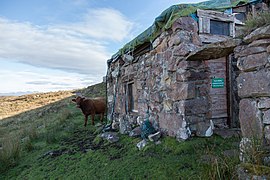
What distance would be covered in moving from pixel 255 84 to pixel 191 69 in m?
1.84

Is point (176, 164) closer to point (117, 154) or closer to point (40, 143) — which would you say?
point (117, 154)

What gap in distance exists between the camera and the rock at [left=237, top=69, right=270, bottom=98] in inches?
89.4

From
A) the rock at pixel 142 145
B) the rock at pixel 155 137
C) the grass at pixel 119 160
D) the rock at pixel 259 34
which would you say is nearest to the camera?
the rock at pixel 259 34

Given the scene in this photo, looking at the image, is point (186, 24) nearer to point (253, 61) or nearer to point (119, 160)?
point (253, 61)

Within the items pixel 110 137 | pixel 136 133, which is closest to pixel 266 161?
pixel 136 133

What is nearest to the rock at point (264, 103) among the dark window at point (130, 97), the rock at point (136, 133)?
the rock at point (136, 133)

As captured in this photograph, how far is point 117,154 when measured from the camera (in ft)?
15.0

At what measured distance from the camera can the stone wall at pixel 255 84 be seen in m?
2.26

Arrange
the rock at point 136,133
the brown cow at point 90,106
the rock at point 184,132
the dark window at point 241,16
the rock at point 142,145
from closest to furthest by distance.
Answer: the rock at point 184,132 → the rock at point 142,145 → the dark window at point 241,16 → the rock at point 136,133 → the brown cow at point 90,106

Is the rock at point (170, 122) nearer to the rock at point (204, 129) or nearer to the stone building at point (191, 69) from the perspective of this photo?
the stone building at point (191, 69)

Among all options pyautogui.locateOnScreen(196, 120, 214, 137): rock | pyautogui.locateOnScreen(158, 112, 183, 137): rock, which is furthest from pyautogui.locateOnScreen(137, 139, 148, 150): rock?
pyautogui.locateOnScreen(196, 120, 214, 137): rock

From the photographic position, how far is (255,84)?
238 cm

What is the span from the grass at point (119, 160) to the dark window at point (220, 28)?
2294 mm

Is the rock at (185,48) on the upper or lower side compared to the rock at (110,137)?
upper
